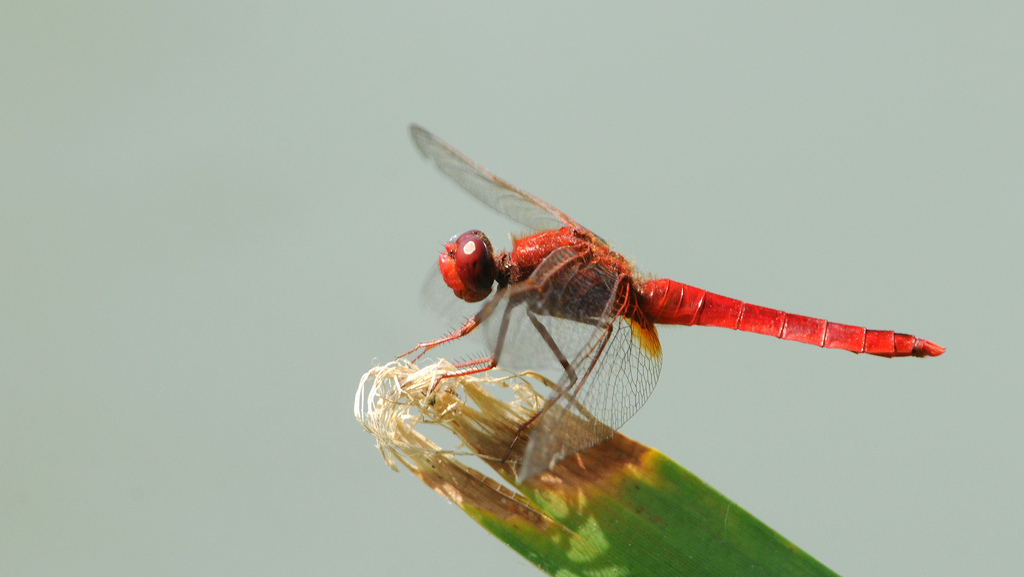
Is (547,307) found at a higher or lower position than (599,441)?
higher

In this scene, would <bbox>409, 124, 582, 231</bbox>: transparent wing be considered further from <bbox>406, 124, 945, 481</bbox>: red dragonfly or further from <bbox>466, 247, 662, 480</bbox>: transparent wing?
<bbox>466, 247, 662, 480</bbox>: transparent wing

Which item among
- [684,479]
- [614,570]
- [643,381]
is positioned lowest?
[614,570]

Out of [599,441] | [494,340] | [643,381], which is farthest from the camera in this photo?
[643,381]

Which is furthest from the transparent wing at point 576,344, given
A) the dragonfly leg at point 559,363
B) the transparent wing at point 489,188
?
the transparent wing at point 489,188

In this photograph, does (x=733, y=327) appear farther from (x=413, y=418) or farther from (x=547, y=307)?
(x=413, y=418)

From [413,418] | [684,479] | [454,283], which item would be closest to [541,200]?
[454,283]

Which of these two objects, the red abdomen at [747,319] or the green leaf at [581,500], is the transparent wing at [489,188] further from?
the green leaf at [581,500]

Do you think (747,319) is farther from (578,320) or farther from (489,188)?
(489,188)

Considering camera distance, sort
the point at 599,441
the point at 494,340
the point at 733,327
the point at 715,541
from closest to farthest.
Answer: the point at 715,541 → the point at 599,441 → the point at 494,340 → the point at 733,327
